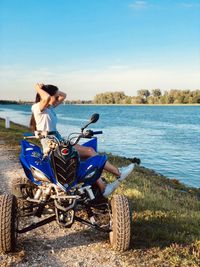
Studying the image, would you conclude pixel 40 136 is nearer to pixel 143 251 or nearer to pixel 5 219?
pixel 5 219

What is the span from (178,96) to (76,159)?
160 meters

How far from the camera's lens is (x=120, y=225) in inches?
199

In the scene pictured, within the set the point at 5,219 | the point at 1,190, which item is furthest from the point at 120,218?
the point at 1,190

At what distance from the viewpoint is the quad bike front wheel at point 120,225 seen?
5.06 m

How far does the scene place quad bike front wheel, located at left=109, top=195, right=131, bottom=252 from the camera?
16.6 ft

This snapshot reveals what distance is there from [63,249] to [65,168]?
125 cm

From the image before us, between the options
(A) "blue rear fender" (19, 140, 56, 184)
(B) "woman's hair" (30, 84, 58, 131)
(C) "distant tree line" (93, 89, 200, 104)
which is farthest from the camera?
(C) "distant tree line" (93, 89, 200, 104)

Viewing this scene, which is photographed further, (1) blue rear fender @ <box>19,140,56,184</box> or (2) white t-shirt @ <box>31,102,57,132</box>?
(2) white t-shirt @ <box>31,102,57,132</box>

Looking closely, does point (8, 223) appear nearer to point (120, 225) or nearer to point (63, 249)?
point (63, 249)

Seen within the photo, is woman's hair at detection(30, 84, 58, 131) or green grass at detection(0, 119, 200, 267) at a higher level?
woman's hair at detection(30, 84, 58, 131)

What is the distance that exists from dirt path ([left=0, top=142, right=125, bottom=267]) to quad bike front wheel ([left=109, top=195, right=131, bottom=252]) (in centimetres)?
16

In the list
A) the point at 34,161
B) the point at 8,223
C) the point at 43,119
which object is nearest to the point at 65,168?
the point at 34,161

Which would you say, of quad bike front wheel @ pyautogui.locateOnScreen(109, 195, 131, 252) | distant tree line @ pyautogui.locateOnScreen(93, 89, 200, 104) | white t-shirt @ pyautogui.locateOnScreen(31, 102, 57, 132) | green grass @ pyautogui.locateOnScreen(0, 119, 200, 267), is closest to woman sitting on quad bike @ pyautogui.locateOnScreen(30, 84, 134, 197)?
white t-shirt @ pyautogui.locateOnScreen(31, 102, 57, 132)

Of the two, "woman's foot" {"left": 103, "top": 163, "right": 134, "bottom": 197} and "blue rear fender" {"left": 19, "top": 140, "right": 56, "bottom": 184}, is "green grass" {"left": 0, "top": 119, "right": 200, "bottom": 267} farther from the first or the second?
"blue rear fender" {"left": 19, "top": 140, "right": 56, "bottom": 184}
